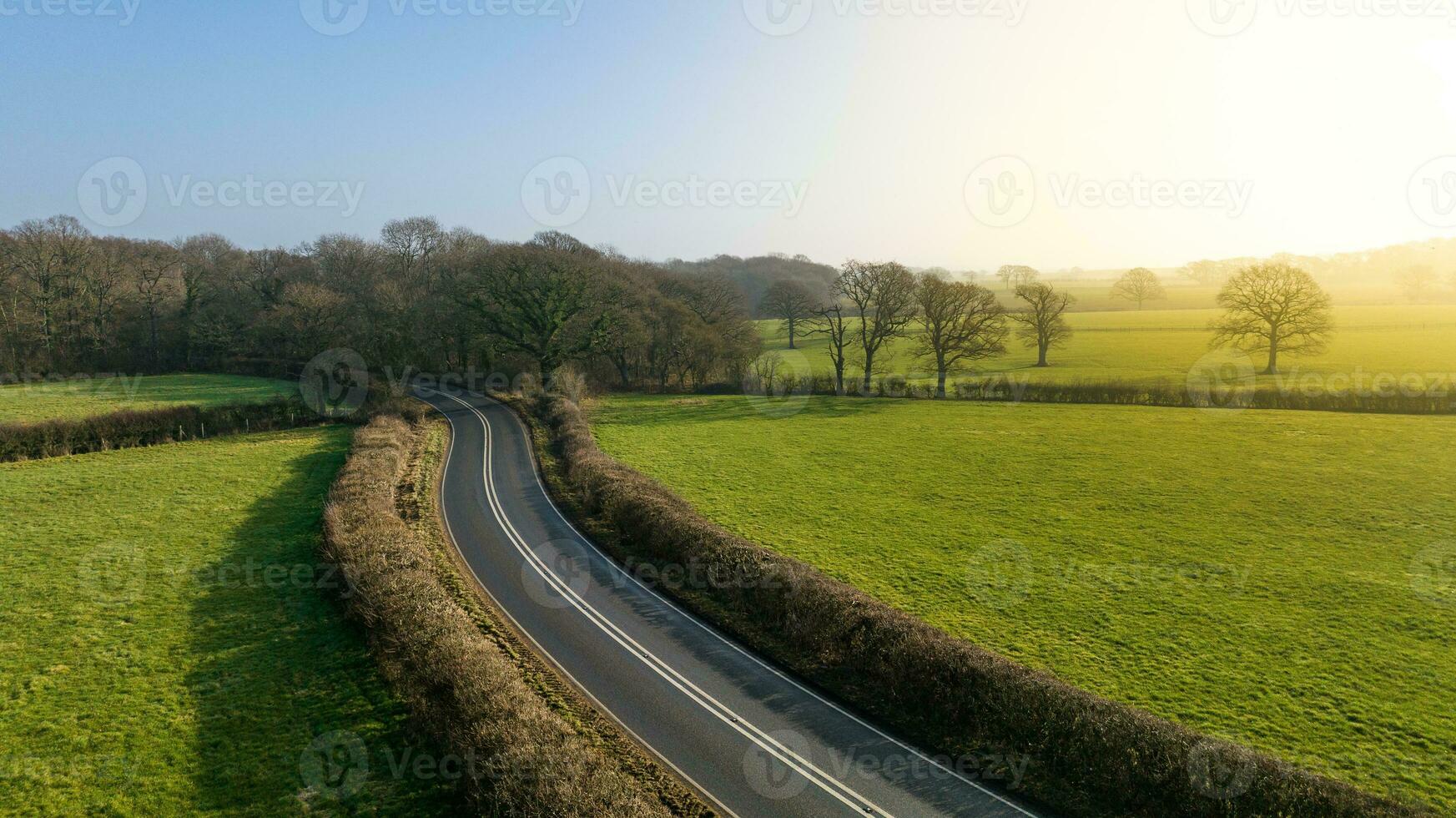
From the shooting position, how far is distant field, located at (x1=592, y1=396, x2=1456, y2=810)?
48.3 ft

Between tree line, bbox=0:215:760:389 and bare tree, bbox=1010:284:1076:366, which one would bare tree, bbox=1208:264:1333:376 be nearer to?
bare tree, bbox=1010:284:1076:366

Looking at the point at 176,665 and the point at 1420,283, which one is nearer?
the point at 176,665

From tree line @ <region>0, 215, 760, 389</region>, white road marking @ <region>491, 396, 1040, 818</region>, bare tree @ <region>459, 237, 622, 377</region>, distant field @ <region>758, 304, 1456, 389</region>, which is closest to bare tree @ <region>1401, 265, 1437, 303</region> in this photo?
distant field @ <region>758, 304, 1456, 389</region>

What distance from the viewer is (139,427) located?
138ft

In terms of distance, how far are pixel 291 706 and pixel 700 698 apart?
911 cm

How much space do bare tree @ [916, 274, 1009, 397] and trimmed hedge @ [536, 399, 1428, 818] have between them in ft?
145

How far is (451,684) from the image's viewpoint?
14.3 metres

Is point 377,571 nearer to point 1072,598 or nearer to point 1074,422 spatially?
point 1072,598

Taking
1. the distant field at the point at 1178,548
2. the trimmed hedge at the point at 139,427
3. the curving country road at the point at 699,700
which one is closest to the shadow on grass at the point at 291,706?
the curving country road at the point at 699,700

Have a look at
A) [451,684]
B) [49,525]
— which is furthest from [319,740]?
[49,525]

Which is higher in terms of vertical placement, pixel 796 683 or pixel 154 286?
pixel 154 286

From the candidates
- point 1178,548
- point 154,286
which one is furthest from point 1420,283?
point 154,286

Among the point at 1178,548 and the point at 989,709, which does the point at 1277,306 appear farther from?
the point at 989,709

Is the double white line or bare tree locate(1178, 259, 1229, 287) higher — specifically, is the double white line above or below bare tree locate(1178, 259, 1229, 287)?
below
